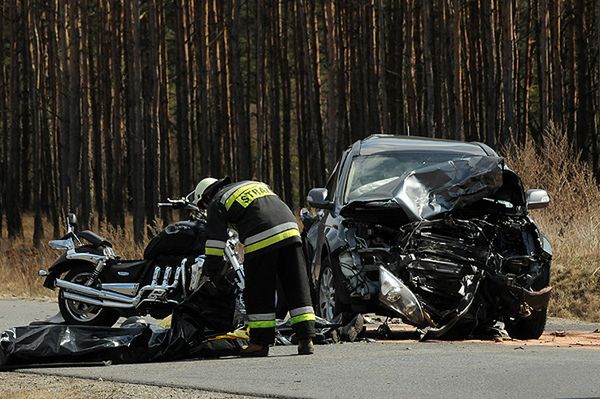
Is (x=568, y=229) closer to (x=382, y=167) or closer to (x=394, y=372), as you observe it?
(x=382, y=167)

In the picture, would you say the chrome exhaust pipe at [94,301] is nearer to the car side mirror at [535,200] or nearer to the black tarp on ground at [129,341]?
the black tarp on ground at [129,341]

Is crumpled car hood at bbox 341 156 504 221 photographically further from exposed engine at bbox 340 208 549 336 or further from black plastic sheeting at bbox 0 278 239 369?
black plastic sheeting at bbox 0 278 239 369

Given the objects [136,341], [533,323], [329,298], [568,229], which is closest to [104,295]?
[329,298]

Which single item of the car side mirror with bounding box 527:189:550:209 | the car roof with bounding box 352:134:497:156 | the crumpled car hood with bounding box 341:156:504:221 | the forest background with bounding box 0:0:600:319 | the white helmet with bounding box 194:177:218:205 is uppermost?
the white helmet with bounding box 194:177:218:205

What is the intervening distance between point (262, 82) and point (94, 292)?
3333 centimetres

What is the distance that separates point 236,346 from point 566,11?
35.4m

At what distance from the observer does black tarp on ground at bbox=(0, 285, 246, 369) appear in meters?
11.7

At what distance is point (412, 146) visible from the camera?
47.8 ft

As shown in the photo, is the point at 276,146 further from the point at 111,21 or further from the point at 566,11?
the point at 566,11

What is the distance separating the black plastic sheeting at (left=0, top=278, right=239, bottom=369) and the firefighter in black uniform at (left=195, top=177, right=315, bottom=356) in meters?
0.43

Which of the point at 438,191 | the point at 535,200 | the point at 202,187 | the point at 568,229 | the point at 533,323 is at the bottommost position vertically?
the point at 568,229

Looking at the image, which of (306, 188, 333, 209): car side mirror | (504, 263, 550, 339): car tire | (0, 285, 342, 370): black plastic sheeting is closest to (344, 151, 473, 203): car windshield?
(306, 188, 333, 209): car side mirror

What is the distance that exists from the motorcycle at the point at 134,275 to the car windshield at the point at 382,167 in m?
1.37

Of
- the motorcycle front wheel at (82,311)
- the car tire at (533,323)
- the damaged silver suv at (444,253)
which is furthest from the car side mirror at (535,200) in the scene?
the motorcycle front wheel at (82,311)
